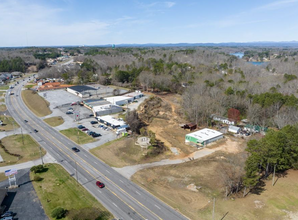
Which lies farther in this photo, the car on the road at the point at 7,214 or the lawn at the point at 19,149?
the lawn at the point at 19,149

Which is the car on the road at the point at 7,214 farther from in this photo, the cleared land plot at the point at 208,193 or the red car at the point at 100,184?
the cleared land plot at the point at 208,193

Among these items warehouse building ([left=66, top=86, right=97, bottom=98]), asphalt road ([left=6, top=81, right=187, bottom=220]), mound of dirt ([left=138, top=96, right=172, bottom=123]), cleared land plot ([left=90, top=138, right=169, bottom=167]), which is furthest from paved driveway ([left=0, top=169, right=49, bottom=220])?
warehouse building ([left=66, top=86, right=97, bottom=98])

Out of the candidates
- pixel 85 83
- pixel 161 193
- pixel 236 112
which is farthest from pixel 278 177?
pixel 85 83

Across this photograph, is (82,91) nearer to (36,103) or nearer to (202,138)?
(36,103)

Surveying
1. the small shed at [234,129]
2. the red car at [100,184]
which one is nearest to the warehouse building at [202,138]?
the small shed at [234,129]

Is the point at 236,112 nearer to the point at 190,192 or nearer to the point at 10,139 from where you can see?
the point at 190,192

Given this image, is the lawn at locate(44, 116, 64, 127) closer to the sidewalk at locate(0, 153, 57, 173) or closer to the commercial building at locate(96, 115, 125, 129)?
the commercial building at locate(96, 115, 125, 129)

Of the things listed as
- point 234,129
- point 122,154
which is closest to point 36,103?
point 122,154
